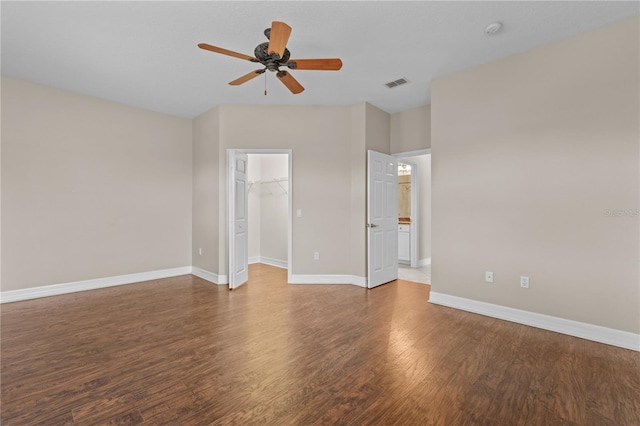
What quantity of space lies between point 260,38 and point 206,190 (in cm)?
307

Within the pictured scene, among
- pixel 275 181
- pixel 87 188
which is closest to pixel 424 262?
pixel 275 181

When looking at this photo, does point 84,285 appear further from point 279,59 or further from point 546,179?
point 546,179

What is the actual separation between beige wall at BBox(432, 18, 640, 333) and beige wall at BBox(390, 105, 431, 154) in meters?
0.93

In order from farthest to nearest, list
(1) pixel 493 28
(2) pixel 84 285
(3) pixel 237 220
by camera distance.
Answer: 1. (3) pixel 237 220
2. (2) pixel 84 285
3. (1) pixel 493 28

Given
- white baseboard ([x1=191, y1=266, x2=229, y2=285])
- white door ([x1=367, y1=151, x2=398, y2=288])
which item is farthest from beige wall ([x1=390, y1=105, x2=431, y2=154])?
white baseboard ([x1=191, y1=266, x2=229, y2=285])

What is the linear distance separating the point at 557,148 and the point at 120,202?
6028 millimetres

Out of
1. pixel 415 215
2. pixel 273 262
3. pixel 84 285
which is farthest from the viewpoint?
pixel 273 262

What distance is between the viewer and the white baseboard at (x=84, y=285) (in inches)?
157

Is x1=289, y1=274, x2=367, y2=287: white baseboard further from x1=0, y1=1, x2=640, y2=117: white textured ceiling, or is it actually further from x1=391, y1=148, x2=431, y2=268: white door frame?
x1=0, y1=1, x2=640, y2=117: white textured ceiling

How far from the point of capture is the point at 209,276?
17.2 ft

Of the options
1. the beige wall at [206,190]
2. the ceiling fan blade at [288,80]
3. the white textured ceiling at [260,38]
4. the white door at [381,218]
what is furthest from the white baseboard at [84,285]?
the ceiling fan blade at [288,80]

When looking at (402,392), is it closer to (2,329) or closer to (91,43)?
(2,329)

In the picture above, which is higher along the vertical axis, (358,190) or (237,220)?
(358,190)

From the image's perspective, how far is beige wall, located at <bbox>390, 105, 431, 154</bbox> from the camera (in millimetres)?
4879
